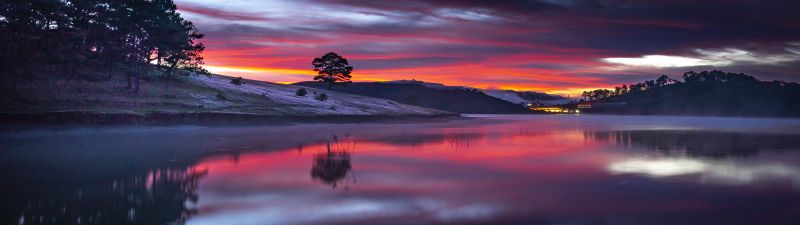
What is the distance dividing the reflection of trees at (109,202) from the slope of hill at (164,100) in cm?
3728

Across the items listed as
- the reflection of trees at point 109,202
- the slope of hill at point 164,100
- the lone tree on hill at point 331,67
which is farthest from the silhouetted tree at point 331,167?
the lone tree on hill at point 331,67

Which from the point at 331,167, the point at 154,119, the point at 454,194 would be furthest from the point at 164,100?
the point at 454,194

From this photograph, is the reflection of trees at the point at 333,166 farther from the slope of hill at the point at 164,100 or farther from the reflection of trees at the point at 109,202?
the slope of hill at the point at 164,100

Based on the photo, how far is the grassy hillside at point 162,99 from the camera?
54281 mm

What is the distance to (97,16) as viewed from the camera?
74.1m

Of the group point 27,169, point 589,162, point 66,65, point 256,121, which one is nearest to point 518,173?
point 589,162

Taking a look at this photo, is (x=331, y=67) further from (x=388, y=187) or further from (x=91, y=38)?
(x=388, y=187)

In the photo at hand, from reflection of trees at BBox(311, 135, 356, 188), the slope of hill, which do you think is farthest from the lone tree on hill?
reflection of trees at BBox(311, 135, 356, 188)

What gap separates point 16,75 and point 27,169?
41.1m

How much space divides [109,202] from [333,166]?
1118cm

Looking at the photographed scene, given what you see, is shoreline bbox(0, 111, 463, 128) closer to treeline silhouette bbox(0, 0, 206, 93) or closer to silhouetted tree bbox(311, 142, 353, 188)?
treeline silhouette bbox(0, 0, 206, 93)

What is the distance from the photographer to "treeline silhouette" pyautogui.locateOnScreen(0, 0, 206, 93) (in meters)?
60.4

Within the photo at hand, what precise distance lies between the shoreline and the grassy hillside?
95cm

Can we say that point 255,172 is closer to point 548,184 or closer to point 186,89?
point 548,184
